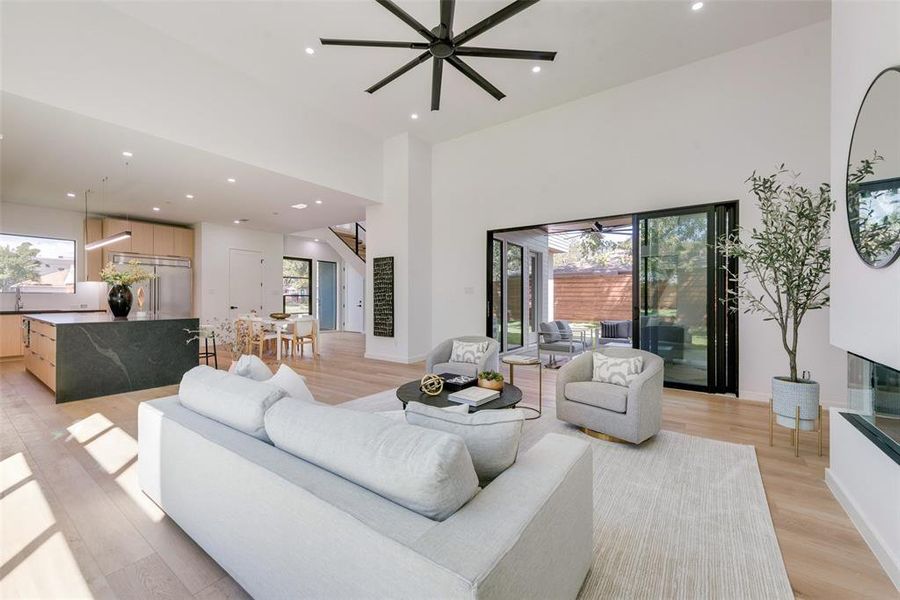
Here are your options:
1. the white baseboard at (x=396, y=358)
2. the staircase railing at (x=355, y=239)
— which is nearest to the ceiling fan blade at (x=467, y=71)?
the white baseboard at (x=396, y=358)

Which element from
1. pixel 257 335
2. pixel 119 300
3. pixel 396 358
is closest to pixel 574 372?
pixel 396 358

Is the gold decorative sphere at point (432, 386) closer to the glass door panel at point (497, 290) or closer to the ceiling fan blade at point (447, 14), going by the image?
the ceiling fan blade at point (447, 14)

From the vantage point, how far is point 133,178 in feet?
17.5

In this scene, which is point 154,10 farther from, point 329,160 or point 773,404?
point 773,404

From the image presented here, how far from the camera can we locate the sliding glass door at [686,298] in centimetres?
443

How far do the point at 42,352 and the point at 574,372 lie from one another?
6463mm

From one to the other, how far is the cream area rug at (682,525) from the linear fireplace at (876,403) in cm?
67

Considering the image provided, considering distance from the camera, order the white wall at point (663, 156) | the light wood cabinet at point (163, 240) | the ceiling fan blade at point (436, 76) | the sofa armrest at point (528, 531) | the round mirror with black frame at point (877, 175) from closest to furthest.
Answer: the sofa armrest at point (528, 531) < the round mirror with black frame at point (877, 175) < the ceiling fan blade at point (436, 76) < the white wall at point (663, 156) < the light wood cabinet at point (163, 240)

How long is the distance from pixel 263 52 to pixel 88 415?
171 inches

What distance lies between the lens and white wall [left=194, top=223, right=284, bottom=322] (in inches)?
329

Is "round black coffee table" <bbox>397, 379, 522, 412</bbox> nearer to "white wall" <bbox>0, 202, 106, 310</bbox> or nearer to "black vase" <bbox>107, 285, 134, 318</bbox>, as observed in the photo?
"black vase" <bbox>107, 285, 134, 318</bbox>

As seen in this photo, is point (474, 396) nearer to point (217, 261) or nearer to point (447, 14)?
point (447, 14)

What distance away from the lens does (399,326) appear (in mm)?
6727

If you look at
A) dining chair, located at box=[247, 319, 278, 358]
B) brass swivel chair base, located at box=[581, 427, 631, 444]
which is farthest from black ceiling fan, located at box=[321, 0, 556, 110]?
dining chair, located at box=[247, 319, 278, 358]
